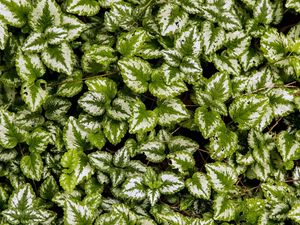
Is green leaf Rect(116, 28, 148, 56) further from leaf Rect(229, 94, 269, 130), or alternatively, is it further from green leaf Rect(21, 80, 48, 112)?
leaf Rect(229, 94, 269, 130)

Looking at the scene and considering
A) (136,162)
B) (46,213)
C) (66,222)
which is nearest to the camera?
(66,222)

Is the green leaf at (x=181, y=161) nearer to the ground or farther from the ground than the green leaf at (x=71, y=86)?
nearer to the ground

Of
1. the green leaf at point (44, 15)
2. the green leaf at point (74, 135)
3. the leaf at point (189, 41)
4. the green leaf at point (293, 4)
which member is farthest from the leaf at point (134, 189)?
the green leaf at point (293, 4)

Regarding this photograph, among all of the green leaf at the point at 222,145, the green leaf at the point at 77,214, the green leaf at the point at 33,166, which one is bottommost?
the green leaf at the point at 77,214

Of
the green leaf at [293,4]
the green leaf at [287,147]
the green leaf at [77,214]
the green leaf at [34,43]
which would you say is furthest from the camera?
the green leaf at [293,4]

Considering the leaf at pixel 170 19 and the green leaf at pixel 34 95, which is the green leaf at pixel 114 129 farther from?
the leaf at pixel 170 19

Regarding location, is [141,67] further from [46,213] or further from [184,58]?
[46,213]

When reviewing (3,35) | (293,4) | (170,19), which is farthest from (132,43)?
(293,4)

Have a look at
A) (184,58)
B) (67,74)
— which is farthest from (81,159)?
(184,58)
